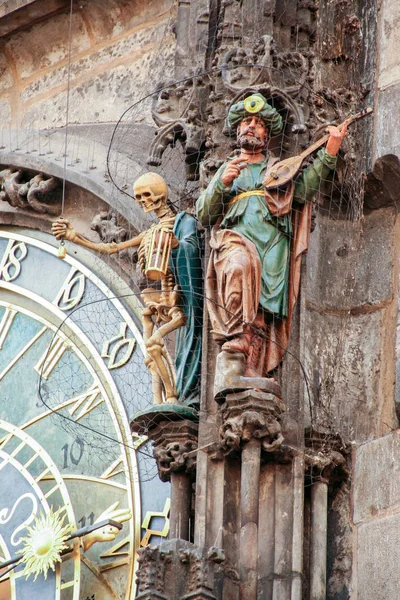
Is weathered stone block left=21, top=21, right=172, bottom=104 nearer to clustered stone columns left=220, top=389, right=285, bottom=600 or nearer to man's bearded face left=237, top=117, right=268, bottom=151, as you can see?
man's bearded face left=237, top=117, right=268, bottom=151

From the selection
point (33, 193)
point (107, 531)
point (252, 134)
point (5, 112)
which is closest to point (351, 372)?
point (252, 134)

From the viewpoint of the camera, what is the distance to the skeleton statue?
8648 millimetres

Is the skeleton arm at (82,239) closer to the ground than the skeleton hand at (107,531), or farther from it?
farther from it

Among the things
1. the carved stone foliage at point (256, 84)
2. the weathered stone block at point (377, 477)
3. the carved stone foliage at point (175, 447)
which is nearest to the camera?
the weathered stone block at point (377, 477)

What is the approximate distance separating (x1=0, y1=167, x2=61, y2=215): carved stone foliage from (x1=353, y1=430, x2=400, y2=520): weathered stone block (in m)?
1.89

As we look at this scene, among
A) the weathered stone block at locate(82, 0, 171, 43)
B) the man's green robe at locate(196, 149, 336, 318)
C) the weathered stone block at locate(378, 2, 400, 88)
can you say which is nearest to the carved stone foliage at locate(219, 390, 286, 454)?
the man's green robe at locate(196, 149, 336, 318)

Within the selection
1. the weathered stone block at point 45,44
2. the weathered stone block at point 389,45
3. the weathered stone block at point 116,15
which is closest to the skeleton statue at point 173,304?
the weathered stone block at point 389,45

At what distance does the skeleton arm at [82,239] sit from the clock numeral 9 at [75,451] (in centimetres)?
69

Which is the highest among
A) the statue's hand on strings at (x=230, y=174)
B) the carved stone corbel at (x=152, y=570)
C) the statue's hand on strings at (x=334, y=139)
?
the statue's hand on strings at (x=334, y=139)

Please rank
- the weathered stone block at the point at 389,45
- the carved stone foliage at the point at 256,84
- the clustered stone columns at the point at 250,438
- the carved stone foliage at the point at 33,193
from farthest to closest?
the carved stone foliage at the point at 33,193
the weathered stone block at the point at 389,45
the carved stone foliage at the point at 256,84
the clustered stone columns at the point at 250,438

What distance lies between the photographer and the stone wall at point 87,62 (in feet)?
A: 32.4

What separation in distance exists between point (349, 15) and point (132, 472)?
1.78 m

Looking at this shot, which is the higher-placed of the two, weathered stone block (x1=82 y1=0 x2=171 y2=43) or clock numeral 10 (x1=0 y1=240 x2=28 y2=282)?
weathered stone block (x1=82 y1=0 x2=171 y2=43)

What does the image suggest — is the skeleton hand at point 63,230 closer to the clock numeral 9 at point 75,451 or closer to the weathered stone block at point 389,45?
the clock numeral 9 at point 75,451
